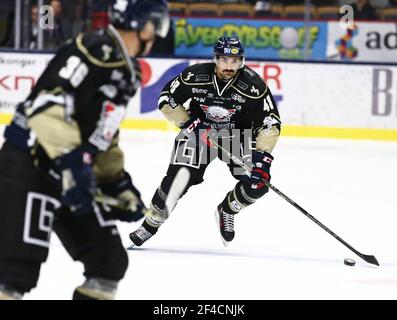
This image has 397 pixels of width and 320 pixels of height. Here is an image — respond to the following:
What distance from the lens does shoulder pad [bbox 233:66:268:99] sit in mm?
5277

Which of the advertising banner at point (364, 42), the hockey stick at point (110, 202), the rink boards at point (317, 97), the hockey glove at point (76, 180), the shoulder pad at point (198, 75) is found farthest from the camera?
the advertising banner at point (364, 42)

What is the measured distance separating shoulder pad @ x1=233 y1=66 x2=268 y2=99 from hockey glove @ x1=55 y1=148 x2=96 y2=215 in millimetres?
2493

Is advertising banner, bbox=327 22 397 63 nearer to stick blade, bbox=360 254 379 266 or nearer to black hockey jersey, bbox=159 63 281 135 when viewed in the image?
black hockey jersey, bbox=159 63 281 135

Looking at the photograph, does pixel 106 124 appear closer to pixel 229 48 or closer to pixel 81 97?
pixel 81 97

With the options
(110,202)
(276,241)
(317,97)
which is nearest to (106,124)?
(110,202)

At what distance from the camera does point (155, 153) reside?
8734mm

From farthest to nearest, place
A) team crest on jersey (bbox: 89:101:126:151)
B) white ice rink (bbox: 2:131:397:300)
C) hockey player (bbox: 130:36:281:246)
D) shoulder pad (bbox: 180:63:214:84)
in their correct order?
shoulder pad (bbox: 180:63:214:84), hockey player (bbox: 130:36:281:246), white ice rink (bbox: 2:131:397:300), team crest on jersey (bbox: 89:101:126:151)

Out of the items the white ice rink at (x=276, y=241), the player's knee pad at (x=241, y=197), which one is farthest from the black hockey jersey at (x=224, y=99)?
the white ice rink at (x=276, y=241)

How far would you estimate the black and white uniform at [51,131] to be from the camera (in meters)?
2.87

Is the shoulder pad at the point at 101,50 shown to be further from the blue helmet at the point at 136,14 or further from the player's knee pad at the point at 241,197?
the player's knee pad at the point at 241,197

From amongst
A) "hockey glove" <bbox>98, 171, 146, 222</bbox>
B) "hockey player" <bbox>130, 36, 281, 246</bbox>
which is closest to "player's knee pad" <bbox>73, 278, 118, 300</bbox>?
"hockey glove" <bbox>98, 171, 146, 222</bbox>

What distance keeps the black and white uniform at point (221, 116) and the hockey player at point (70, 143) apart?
7.19 feet

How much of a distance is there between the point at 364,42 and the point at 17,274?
8057mm

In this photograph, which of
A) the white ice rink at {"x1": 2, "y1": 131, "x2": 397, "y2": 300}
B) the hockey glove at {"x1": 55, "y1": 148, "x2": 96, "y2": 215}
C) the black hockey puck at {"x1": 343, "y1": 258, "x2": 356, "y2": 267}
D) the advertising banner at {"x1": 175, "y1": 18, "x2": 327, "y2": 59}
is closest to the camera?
the hockey glove at {"x1": 55, "y1": 148, "x2": 96, "y2": 215}
